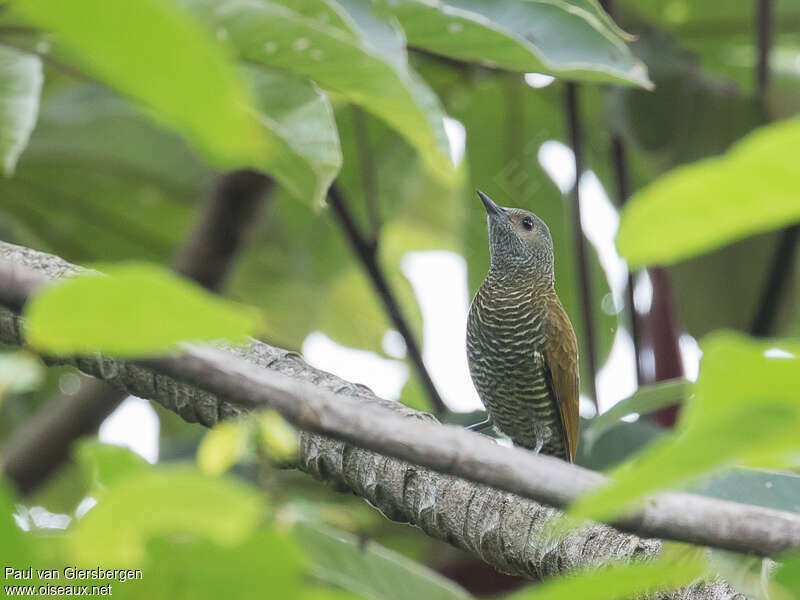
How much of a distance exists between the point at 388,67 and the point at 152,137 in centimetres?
132

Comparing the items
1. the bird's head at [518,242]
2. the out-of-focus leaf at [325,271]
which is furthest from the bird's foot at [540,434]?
the out-of-focus leaf at [325,271]

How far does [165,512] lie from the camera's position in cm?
31

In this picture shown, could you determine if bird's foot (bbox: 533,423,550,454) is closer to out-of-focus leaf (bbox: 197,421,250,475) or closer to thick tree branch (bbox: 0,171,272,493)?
thick tree branch (bbox: 0,171,272,493)

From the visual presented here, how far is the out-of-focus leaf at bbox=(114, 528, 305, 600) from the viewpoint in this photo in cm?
32

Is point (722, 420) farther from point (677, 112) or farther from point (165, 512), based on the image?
point (677, 112)

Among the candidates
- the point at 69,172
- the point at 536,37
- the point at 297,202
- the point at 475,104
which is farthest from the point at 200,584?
the point at 69,172

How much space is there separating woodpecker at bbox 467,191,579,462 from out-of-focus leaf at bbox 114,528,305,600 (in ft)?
3.38

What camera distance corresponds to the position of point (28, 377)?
372 millimetres

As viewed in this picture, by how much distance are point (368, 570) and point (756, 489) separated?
0.35 metres

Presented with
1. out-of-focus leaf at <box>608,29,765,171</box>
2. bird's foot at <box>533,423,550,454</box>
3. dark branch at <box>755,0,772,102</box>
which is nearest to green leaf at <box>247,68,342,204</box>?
bird's foot at <box>533,423,550,454</box>

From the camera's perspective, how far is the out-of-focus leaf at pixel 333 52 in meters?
1.00

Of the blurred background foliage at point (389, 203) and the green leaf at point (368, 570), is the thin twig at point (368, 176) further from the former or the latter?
the green leaf at point (368, 570)

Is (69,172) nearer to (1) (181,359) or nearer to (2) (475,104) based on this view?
(2) (475,104)

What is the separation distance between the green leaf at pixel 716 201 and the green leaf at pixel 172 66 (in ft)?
0.37
